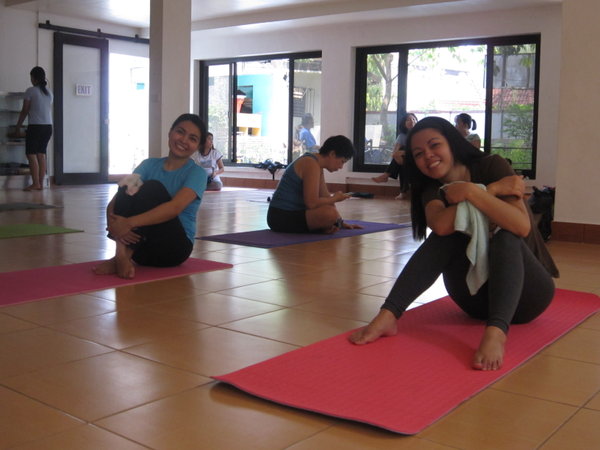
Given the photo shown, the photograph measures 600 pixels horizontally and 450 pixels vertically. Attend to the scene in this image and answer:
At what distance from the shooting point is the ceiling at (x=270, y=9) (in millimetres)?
8312

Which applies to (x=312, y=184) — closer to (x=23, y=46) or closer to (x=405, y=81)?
(x=405, y=81)

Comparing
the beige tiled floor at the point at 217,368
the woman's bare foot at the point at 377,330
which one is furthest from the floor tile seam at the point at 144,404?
→ the woman's bare foot at the point at 377,330

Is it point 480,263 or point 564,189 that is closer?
point 480,263

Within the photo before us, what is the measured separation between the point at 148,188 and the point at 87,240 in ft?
4.84

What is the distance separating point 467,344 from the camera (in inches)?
85.4

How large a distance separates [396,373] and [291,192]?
10.3 feet

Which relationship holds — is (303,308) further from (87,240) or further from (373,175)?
(373,175)

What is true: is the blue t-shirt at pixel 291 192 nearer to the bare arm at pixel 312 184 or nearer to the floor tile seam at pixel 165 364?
the bare arm at pixel 312 184

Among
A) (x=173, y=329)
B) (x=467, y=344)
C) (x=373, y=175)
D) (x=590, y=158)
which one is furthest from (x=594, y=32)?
(x=373, y=175)

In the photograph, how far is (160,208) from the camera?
10.4ft

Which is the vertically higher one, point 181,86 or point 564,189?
point 181,86

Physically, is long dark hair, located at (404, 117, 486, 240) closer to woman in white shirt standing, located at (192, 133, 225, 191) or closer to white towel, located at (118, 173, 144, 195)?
white towel, located at (118, 173, 144, 195)

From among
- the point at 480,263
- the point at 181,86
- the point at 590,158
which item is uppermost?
the point at 181,86

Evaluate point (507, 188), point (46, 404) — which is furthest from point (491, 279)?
point (46, 404)
